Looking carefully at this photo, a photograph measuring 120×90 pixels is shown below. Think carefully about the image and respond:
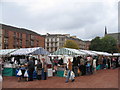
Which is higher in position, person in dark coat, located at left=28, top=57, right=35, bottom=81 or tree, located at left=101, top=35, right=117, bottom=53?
tree, located at left=101, top=35, right=117, bottom=53

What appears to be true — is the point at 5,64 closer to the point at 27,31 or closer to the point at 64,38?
the point at 27,31

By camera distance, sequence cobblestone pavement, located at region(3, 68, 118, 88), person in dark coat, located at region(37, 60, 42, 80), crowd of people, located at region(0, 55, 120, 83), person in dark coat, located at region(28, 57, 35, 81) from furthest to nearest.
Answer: person in dark coat, located at region(37, 60, 42, 80), person in dark coat, located at region(28, 57, 35, 81), crowd of people, located at region(0, 55, 120, 83), cobblestone pavement, located at region(3, 68, 118, 88)

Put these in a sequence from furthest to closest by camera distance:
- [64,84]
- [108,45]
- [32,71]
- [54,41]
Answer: [54,41], [108,45], [32,71], [64,84]

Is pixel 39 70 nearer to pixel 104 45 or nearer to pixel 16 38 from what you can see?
pixel 16 38

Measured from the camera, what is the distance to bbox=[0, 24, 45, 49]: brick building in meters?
45.0

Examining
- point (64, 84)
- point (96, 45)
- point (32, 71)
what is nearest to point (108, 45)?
point (96, 45)

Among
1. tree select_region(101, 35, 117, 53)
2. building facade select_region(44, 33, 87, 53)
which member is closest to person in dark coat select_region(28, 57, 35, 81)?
tree select_region(101, 35, 117, 53)

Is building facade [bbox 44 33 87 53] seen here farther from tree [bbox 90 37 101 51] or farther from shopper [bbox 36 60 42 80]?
shopper [bbox 36 60 42 80]

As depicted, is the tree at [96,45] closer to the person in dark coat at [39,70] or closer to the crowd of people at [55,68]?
the crowd of people at [55,68]

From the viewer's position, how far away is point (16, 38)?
165 feet

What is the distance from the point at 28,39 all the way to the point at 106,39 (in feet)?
93.7

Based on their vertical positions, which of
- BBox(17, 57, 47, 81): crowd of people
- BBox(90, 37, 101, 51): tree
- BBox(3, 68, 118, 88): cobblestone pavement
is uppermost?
BBox(90, 37, 101, 51): tree

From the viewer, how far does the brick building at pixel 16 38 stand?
4498 cm

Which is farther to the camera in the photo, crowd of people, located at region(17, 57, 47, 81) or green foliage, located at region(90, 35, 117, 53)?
A: green foliage, located at region(90, 35, 117, 53)
